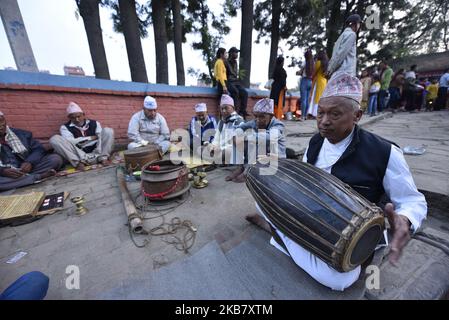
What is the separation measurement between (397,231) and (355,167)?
1.60 feet

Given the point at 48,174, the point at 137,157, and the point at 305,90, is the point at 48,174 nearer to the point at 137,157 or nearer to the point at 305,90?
the point at 137,157

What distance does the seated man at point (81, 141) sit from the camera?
3.88m

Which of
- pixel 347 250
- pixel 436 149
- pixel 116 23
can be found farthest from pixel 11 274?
pixel 116 23

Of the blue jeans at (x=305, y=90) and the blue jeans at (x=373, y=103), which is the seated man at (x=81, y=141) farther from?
the blue jeans at (x=373, y=103)

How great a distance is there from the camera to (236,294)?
130 centimetres

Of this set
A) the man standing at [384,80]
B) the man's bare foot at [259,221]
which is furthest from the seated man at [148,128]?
the man standing at [384,80]

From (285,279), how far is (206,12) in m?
13.5

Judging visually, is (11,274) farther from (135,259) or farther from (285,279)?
(285,279)

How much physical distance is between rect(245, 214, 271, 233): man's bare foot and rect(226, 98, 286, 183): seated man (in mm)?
1155

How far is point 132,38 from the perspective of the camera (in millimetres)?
6074

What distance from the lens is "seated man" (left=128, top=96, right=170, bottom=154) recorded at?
4.34m

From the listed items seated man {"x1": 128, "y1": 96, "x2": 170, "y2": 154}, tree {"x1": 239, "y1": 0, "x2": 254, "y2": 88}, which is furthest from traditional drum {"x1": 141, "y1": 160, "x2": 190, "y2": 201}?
tree {"x1": 239, "y1": 0, "x2": 254, "y2": 88}

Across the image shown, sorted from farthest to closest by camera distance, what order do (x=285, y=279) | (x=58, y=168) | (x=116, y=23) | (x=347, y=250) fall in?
(x=116, y=23) → (x=58, y=168) → (x=285, y=279) → (x=347, y=250)
